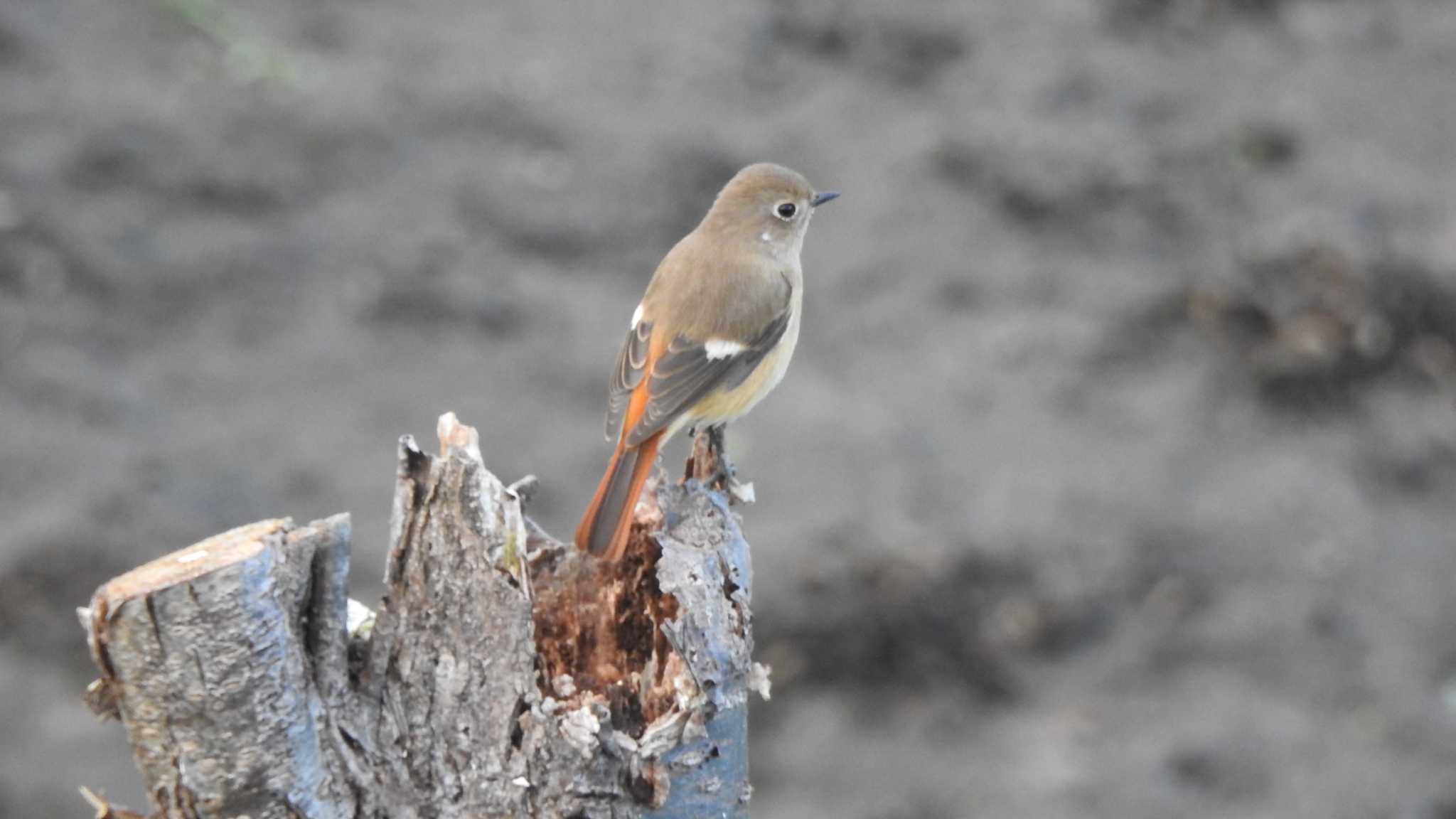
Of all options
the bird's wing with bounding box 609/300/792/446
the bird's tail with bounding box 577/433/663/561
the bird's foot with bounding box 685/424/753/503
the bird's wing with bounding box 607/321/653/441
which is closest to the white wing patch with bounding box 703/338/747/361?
the bird's wing with bounding box 609/300/792/446

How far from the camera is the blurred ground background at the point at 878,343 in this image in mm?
5988

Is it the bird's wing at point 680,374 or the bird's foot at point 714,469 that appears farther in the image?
the bird's wing at point 680,374

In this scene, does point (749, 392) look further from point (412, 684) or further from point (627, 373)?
point (412, 684)

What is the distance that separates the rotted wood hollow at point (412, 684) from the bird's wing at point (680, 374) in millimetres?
1034

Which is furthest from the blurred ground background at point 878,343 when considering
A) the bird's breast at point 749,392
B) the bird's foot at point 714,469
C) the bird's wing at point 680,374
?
the bird's foot at point 714,469

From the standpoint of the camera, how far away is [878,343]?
713 centimetres

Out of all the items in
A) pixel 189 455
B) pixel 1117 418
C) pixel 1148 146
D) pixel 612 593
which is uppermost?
pixel 1148 146

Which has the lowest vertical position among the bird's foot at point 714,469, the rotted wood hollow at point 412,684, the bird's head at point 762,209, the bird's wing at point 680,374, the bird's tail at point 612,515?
the rotted wood hollow at point 412,684

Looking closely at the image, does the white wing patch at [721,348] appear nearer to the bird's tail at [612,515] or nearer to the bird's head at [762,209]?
the bird's head at [762,209]

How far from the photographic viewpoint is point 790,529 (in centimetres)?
639

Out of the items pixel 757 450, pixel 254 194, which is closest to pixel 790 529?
pixel 757 450

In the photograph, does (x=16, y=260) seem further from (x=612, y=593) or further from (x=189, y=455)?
(x=612, y=593)

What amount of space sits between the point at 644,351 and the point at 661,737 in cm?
183

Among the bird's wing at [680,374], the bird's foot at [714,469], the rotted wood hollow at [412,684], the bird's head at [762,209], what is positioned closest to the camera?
the rotted wood hollow at [412,684]
